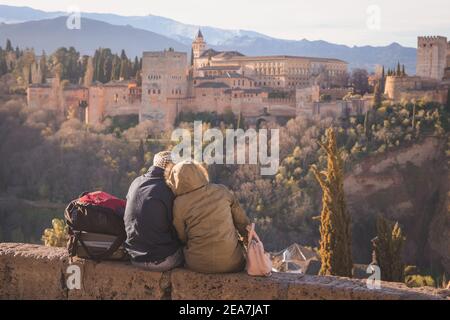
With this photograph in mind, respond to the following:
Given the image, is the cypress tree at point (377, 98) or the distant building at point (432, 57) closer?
the cypress tree at point (377, 98)

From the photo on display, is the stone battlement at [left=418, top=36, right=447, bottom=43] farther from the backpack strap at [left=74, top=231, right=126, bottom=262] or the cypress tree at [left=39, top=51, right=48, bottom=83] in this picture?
the backpack strap at [left=74, top=231, right=126, bottom=262]

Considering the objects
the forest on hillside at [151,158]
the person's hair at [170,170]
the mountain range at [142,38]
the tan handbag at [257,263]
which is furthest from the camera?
the mountain range at [142,38]

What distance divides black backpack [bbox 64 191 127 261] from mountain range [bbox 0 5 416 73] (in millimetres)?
44911

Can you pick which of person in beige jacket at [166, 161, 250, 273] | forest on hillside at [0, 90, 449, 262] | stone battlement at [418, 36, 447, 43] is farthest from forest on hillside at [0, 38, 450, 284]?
person in beige jacket at [166, 161, 250, 273]

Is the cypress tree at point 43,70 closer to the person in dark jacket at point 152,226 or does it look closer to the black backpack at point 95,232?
the black backpack at point 95,232

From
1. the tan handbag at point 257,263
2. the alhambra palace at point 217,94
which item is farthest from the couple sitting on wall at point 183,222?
A: the alhambra palace at point 217,94

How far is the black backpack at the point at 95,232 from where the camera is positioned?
4.37 metres

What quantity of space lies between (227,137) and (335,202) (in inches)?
705

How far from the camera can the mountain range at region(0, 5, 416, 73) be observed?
5533cm

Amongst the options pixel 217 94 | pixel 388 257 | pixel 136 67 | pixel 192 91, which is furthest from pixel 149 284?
pixel 136 67

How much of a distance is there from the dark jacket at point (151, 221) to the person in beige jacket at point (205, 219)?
3.0 inches

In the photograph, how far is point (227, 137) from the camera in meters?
30.5

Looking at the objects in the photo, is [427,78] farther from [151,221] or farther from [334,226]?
[151,221]

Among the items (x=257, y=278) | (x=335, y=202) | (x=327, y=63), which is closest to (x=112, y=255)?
(x=257, y=278)
